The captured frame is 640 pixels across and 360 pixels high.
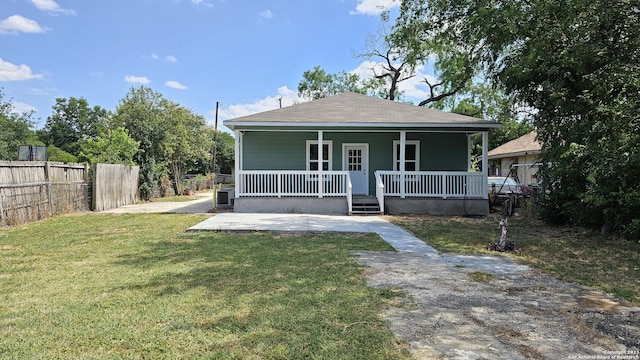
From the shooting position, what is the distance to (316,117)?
13070 mm

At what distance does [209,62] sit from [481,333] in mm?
26623

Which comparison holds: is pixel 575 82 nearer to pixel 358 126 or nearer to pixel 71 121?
pixel 358 126

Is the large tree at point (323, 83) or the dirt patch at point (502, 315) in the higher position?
the large tree at point (323, 83)

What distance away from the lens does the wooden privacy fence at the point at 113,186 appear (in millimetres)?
13117

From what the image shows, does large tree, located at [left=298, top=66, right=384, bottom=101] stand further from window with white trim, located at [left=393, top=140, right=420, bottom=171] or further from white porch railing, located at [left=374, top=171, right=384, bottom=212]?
white porch railing, located at [left=374, top=171, right=384, bottom=212]

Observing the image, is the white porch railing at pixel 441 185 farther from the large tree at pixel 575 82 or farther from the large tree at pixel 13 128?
the large tree at pixel 13 128

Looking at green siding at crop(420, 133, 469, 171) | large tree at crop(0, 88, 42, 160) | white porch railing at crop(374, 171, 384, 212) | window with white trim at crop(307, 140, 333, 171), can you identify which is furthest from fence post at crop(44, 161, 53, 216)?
large tree at crop(0, 88, 42, 160)

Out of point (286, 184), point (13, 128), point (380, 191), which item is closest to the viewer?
point (380, 191)

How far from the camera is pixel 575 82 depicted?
29.2 ft

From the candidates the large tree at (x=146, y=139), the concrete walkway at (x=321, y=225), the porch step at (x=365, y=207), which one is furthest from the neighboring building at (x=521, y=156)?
the large tree at (x=146, y=139)

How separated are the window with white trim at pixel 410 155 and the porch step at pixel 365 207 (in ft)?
7.37

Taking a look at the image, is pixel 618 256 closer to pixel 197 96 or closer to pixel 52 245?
pixel 52 245

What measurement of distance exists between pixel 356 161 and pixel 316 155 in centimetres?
156

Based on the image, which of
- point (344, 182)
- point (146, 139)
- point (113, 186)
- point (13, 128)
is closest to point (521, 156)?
point (344, 182)
